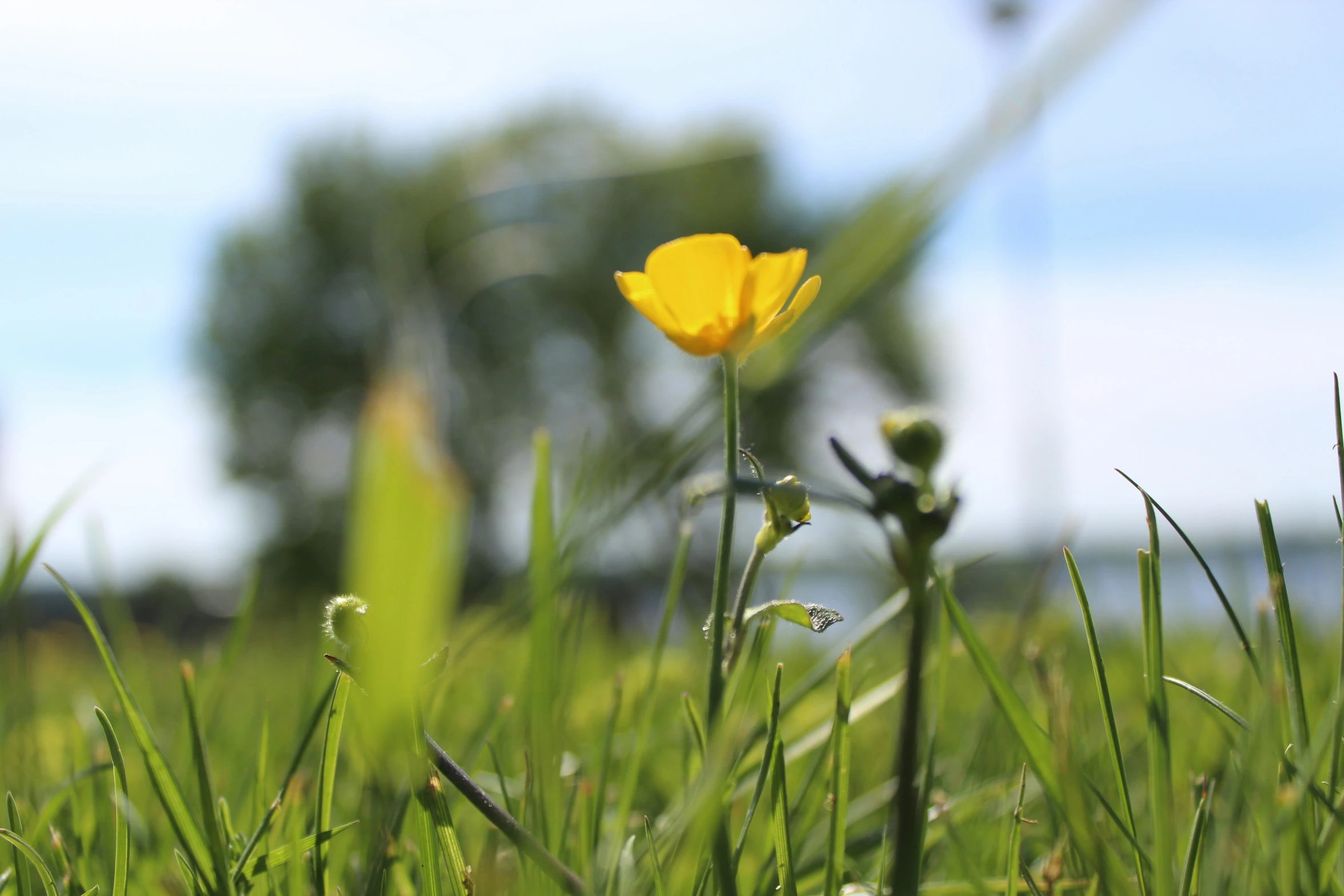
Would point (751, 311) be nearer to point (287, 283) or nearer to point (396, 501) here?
point (396, 501)

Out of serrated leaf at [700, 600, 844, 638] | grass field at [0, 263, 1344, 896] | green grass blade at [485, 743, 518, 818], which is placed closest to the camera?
grass field at [0, 263, 1344, 896]

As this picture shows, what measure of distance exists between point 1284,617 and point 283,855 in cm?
43

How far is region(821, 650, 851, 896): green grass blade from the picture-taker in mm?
352

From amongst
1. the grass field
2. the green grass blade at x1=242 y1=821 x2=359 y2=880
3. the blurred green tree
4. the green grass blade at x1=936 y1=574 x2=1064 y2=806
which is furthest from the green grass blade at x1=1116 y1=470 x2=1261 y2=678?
the blurred green tree

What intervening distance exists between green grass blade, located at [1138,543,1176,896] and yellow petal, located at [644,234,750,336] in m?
0.19

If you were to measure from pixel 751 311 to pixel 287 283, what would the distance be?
15.4m

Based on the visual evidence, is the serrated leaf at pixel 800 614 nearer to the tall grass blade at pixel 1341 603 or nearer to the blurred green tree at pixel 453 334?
the tall grass blade at pixel 1341 603

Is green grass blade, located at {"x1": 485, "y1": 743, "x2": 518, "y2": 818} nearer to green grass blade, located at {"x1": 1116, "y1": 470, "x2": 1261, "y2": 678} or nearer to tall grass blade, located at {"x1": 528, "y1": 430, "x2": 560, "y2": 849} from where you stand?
tall grass blade, located at {"x1": 528, "y1": 430, "x2": 560, "y2": 849}

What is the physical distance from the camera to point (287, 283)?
47.3ft

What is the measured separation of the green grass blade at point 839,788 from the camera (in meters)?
0.35

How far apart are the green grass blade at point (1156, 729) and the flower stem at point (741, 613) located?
0.49 feet

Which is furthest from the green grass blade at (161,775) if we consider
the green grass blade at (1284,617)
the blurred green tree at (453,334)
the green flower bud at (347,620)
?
the blurred green tree at (453,334)

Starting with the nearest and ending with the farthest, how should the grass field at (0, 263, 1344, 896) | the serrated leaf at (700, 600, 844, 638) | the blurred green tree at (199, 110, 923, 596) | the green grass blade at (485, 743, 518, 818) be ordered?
the grass field at (0, 263, 1344, 896) < the serrated leaf at (700, 600, 844, 638) < the green grass blade at (485, 743, 518, 818) < the blurred green tree at (199, 110, 923, 596)

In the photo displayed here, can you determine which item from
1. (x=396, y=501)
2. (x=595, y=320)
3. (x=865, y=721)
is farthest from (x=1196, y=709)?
(x=595, y=320)
